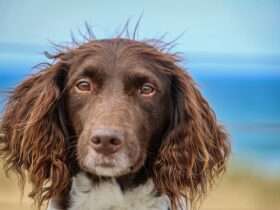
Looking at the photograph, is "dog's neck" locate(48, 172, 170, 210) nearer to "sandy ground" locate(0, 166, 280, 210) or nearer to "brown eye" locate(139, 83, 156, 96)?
"brown eye" locate(139, 83, 156, 96)

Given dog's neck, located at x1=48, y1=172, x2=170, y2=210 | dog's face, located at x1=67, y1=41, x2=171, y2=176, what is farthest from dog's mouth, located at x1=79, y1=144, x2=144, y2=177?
Answer: dog's neck, located at x1=48, y1=172, x2=170, y2=210

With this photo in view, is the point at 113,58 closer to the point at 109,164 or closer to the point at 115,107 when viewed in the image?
the point at 115,107

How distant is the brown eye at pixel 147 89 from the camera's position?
6.91 ft

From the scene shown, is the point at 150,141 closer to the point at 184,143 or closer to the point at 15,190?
the point at 184,143

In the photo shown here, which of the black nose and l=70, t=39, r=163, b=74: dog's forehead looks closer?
the black nose

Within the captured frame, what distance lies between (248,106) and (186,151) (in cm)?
59

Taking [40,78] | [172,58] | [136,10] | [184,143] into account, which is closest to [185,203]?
[184,143]

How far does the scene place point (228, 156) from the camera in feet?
7.63

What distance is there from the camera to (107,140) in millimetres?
1934

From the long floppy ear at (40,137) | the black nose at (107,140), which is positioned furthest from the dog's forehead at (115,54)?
the black nose at (107,140)

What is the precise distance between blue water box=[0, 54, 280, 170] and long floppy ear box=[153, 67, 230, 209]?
12.9 inches

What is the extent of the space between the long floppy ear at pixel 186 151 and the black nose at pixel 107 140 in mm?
276

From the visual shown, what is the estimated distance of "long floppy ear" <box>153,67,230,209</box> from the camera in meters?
2.20

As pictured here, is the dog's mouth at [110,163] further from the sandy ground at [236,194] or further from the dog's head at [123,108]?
the sandy ground at [236,194]
